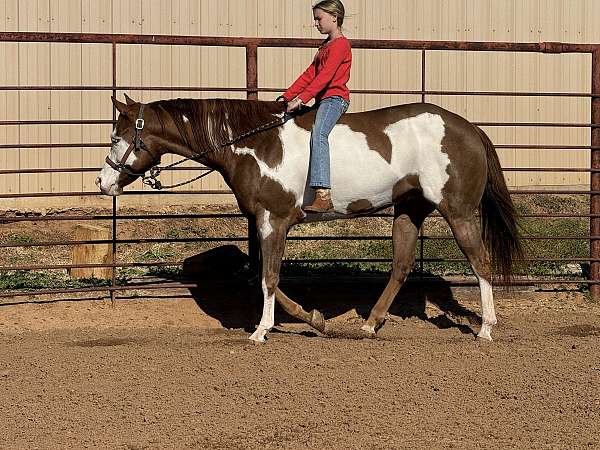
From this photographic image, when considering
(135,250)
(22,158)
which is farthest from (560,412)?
(22,158)

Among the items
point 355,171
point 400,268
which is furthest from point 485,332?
point 355,171

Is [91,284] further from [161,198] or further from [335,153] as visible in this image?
[161,198]

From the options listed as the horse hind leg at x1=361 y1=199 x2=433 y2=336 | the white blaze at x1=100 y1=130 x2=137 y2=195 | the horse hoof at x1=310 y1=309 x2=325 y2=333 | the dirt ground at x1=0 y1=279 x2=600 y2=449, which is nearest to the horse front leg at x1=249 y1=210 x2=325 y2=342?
the horse hoof at x1=310 y1=309 x2=325 y2=333

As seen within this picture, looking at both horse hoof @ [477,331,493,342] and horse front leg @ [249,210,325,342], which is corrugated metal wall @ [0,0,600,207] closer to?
horse front leg @ [249,210,325,342]

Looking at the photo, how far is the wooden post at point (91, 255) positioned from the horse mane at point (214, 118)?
329 cm

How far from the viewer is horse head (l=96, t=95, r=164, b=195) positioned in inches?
299

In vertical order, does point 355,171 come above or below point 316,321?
above

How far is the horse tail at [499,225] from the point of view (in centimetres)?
808

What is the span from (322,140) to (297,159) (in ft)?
0.82

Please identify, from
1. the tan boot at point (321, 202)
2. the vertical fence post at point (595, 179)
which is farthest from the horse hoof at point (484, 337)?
the vertical fence post at point (595, 179)

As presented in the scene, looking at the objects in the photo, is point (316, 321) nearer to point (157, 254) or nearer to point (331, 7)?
point (331, 7)

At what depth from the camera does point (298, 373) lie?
20.9 feet

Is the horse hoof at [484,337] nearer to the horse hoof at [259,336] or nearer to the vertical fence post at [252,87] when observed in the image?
the horse hoof at [259,336]

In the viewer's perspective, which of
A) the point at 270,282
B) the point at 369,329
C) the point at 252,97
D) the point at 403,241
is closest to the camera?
the point at 270,282
